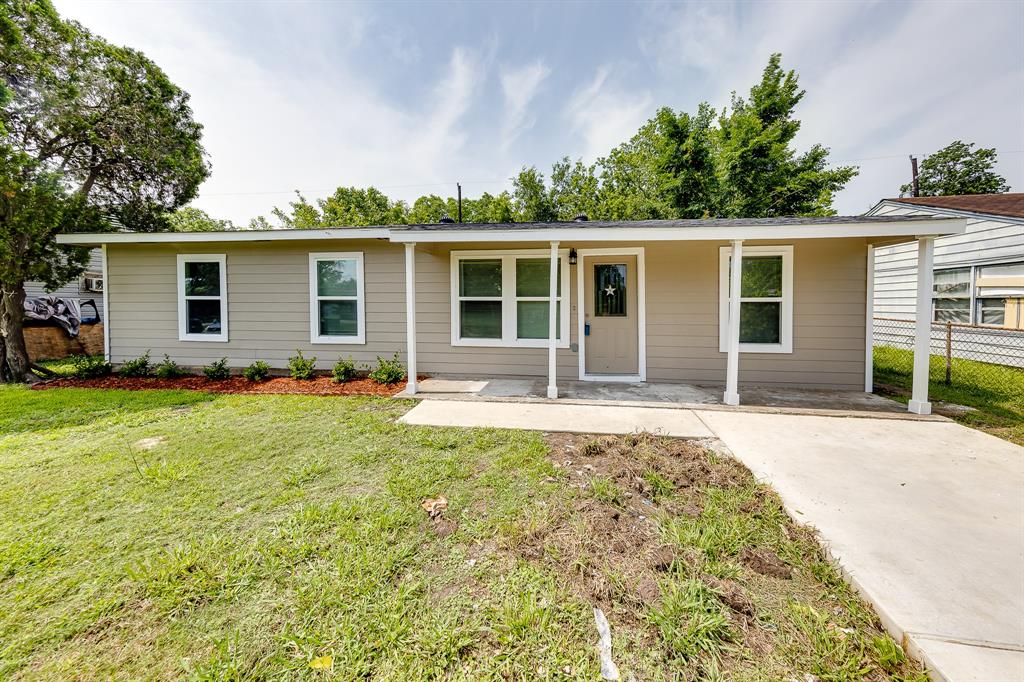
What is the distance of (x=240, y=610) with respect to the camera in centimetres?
175

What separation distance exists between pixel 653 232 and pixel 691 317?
5.84 feet

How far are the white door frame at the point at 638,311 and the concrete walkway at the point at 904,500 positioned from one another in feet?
4.82

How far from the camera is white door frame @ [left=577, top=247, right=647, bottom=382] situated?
6.11 metres

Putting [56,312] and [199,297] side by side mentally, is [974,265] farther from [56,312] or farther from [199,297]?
[56,312]

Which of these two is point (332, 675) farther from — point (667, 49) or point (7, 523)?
point (667, 49)

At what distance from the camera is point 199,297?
716 centimetres

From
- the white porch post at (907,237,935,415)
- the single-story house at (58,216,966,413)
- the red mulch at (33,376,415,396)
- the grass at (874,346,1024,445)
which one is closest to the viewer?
the grass at (874,346,1024,445)

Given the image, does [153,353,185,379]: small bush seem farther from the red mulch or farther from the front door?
the front door

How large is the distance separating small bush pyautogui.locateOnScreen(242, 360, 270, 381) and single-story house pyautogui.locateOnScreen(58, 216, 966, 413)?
47 cm

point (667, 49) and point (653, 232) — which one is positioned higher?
point (667, 49)

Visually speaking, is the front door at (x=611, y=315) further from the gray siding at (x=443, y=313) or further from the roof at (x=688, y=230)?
the roof at (x=688, y=230)

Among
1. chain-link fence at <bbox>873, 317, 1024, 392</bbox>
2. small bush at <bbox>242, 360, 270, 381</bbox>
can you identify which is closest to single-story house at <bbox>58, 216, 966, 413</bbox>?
small bush at <bbox>242, 360, 270, 381</bbox>

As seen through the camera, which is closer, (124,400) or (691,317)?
(124,400)

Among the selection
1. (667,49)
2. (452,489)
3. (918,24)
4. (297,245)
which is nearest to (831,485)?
(452,489)
